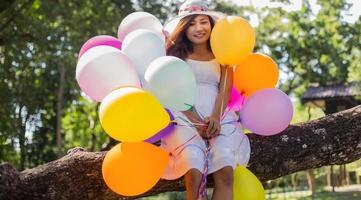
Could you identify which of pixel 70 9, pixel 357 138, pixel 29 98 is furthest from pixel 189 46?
pixel 29 98

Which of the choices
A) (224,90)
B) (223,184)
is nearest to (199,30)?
(224,90)

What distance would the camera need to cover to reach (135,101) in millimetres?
2773

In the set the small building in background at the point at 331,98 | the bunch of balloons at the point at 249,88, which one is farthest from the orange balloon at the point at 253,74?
the small building in background at the point at 331,98

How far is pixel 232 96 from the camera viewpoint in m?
3.57

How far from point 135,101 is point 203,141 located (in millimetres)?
624

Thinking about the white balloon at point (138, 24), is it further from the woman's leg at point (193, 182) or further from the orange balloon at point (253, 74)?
the woman's leg at point (193, 182)

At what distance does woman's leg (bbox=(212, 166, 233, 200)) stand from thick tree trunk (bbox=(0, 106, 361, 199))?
50 centimetres

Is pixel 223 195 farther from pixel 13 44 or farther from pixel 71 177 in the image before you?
pixel 13 44

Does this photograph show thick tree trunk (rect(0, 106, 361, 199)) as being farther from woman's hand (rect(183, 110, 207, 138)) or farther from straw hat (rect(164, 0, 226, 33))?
straw hat (rect(164, 0, 226, 33))

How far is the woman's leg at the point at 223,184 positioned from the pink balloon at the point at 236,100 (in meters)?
0.58

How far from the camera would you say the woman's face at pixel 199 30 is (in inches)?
133

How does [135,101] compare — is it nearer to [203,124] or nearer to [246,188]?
[203,124]

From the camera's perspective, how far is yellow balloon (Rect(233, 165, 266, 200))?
3.06m

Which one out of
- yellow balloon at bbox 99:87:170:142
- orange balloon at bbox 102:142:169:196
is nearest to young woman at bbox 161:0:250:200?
orange balloon at bbox 102:142:169:196
